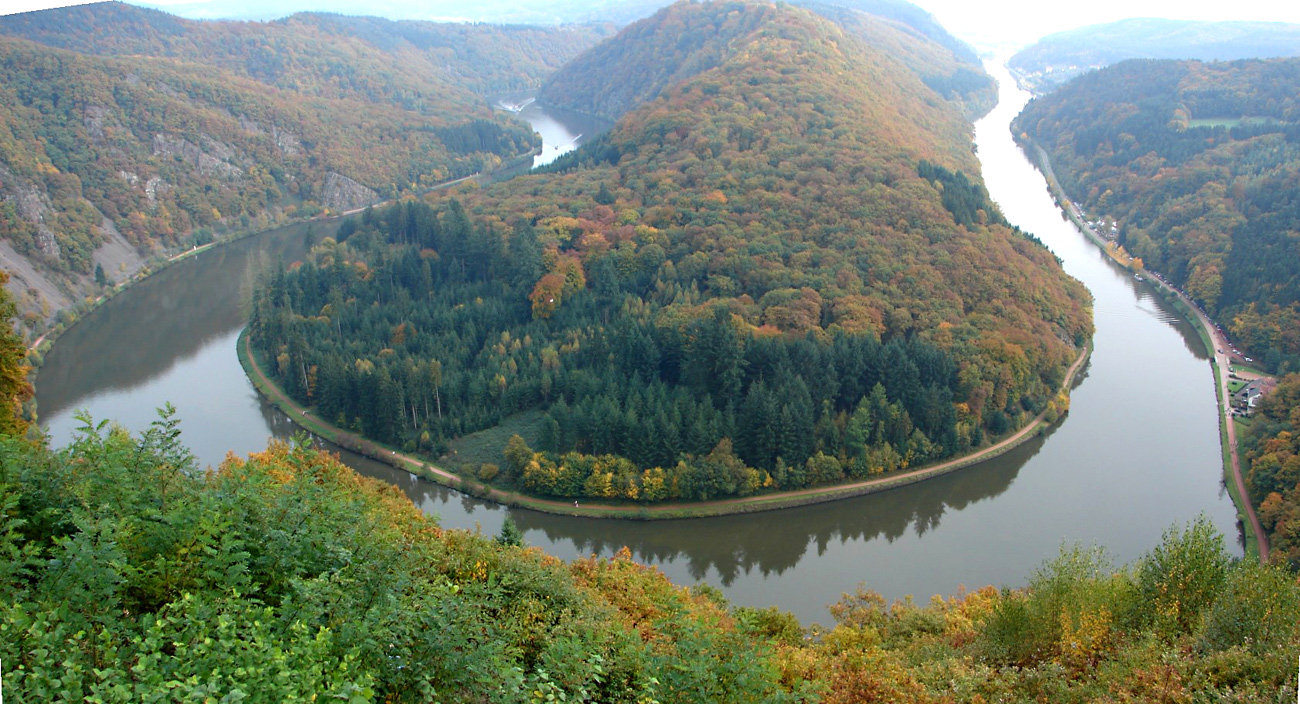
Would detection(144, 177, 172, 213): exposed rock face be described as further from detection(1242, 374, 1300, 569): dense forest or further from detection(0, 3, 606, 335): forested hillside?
detection(1242, 374, 1300, 569): dense forest

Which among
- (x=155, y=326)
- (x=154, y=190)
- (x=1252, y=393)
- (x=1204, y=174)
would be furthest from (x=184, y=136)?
(x=1204, y=174)

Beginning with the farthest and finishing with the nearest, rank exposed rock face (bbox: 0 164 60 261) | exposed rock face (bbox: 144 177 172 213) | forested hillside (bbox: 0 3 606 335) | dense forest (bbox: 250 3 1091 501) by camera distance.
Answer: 1. exposed rock face (bbox: 144 177 172 213)
2. forested hillside (bbox: 0 3 606 335)
3. exposed rock face (bbox: 0 164 60 261)
4. dense forest (bbox: 250 3 1091 501)

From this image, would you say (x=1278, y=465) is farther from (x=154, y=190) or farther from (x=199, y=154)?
(x=199, y=154)

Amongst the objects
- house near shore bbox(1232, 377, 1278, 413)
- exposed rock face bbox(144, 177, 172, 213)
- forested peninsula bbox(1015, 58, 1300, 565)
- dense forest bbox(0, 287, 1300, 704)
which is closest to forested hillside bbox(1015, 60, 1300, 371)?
forested peninsula bbox(1015, 58, 1300, 565)

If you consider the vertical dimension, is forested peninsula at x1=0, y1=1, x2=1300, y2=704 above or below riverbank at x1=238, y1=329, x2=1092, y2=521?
above

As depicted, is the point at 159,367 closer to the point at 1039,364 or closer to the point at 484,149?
the point at 1039,364

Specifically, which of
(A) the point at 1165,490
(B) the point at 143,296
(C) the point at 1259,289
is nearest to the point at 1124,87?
(C) the point at 1259,289
